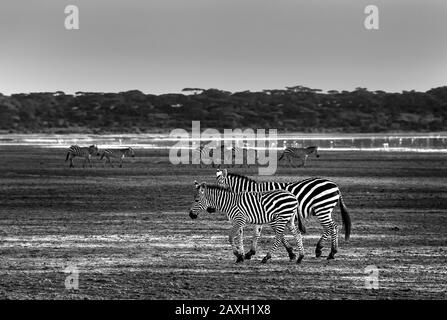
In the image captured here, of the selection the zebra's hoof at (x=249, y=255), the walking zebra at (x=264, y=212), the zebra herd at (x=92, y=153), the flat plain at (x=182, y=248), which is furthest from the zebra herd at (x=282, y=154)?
the zebra's hoof at (x=249, y=255)

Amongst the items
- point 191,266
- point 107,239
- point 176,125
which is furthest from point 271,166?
point 176,125

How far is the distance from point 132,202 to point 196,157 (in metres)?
29.1

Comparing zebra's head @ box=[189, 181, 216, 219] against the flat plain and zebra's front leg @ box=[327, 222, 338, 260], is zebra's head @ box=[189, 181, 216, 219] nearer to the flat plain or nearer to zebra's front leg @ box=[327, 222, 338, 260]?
the flat plain

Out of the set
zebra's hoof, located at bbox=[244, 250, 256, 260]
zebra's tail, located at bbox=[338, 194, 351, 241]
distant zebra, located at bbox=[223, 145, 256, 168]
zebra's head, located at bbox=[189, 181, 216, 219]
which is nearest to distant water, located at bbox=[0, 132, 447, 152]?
distant zebra, located at bbox=[223, 145, 256, 168]

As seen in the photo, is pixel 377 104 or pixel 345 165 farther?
pixel 377 104

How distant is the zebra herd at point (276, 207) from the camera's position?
16.0 meters

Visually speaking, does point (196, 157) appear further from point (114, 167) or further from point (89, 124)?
point (89, 124)

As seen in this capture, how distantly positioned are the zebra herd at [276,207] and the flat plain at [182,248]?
1.05 feet

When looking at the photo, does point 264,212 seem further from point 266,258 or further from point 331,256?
point 331,256

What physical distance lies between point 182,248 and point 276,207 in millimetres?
2288

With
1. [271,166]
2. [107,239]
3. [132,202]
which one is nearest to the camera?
[107,239]

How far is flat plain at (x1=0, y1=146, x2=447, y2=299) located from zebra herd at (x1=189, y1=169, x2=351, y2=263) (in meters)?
0.32

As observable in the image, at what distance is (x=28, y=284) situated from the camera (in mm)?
13945

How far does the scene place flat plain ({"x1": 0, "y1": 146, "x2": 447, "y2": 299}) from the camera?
13641 millimetres
